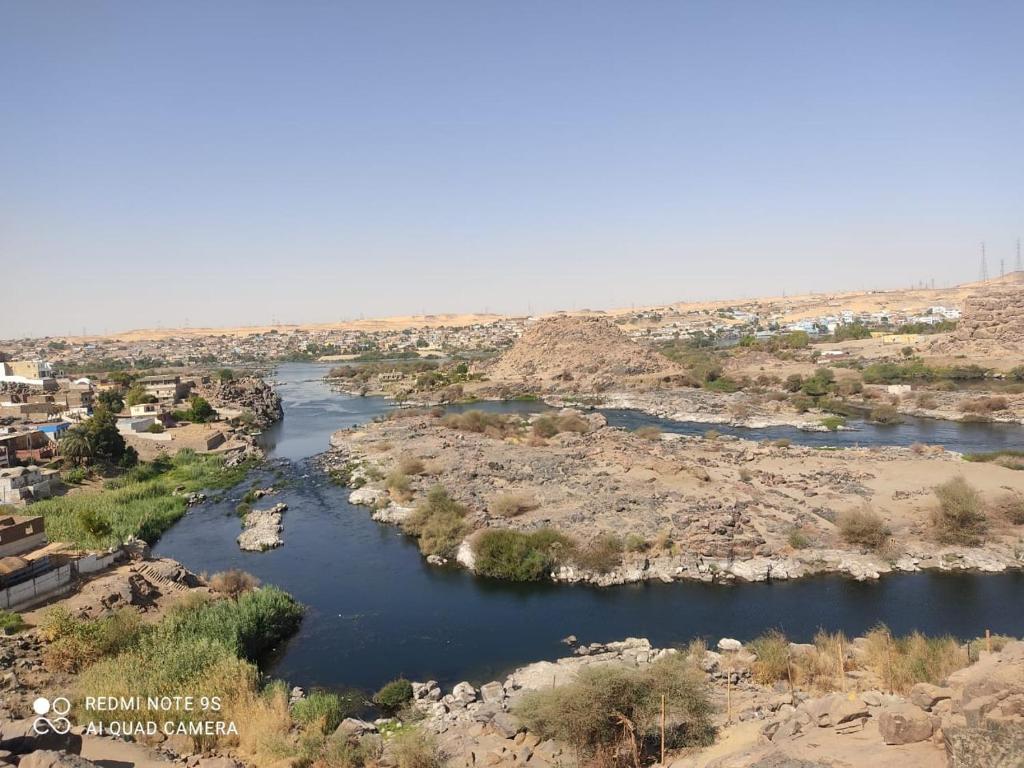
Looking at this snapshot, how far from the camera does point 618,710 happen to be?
9359mm

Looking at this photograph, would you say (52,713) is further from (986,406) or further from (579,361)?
(579,361)

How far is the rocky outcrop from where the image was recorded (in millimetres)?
20969

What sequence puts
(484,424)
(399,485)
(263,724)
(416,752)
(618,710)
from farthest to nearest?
(484,424) < (399,485) < (263,724) < (618,710) < (416,752)

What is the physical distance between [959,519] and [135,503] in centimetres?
2736

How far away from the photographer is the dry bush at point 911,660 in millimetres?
10508

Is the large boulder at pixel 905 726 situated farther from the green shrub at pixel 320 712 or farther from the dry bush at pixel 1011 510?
the dry bush at pixel 1011 510

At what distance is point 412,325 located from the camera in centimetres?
18950

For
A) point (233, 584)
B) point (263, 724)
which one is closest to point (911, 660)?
point (263, 724)

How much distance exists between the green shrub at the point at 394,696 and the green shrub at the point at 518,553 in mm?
6118

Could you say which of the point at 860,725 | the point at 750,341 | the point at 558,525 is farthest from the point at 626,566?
the point at 750,341

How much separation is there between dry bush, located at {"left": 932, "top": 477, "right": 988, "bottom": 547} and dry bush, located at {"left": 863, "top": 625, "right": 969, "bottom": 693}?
25.7 feet

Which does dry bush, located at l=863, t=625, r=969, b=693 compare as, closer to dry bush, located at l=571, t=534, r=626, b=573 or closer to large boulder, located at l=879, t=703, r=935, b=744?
large boulder, located at l=879, t=703, r=935, b=744

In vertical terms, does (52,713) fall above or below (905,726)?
below

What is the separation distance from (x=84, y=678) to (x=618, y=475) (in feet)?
61.5
